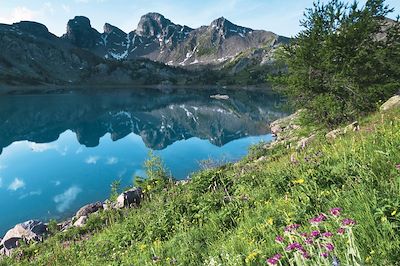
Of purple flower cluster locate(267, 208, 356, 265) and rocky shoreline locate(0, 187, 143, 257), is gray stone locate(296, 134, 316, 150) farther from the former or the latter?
purple flower cluster locate(267, 208, 356, 265)

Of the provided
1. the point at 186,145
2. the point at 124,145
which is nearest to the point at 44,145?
the point at 124,145

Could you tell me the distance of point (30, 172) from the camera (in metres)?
41.8

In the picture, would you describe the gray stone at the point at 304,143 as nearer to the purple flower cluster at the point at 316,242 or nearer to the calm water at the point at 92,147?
the calm water at the point at 92,147

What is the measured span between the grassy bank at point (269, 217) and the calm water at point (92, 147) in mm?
18154

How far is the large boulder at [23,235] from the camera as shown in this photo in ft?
52.7

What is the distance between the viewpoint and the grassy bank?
13.8 feet

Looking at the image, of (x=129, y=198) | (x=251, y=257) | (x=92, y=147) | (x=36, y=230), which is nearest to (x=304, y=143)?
(x=129, y=198)

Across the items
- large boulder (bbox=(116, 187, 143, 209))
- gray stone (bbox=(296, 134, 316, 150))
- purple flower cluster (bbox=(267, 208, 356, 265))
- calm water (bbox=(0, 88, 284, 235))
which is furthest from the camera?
calm water (bbox=(0, 88, 284, 235))

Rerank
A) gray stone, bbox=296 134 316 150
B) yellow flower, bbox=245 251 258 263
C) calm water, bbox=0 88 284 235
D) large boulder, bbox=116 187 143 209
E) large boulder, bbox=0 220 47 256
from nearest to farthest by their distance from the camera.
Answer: yellow flower, bbox=245 251 258 263, large boulder, bbox=0 220 47 256, large boulder, bbox=116 187 143 209, gray stone, bbox=296 134 316 150, calm water, bbox=0 88 284 235

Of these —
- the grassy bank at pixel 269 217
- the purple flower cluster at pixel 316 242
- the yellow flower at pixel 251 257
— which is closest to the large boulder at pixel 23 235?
the grassy bank at pixel 269 217

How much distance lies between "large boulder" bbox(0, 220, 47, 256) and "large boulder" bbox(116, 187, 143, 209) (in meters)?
3.59

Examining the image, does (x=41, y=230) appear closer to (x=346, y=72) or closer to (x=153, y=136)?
(x=346, y=72)

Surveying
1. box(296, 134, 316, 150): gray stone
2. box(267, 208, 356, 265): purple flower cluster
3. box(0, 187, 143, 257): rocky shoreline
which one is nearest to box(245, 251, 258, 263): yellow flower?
box(267, 208, 356, 265): purple flower cluster

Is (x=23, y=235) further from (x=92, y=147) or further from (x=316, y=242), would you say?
(x=92, y=147)
